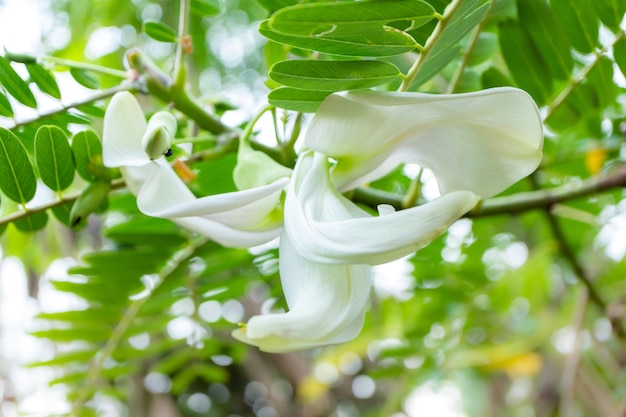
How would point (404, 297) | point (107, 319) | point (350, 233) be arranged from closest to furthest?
1. point (350, 233)
2. point (107, 319)
3. point (404, 297)

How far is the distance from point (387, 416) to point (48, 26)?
2.98 ft

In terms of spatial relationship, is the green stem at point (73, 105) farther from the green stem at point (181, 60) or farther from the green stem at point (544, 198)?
the green stem at point (544, 198)

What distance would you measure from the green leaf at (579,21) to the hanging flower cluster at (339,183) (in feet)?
0.52

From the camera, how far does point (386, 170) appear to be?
1.08 ft

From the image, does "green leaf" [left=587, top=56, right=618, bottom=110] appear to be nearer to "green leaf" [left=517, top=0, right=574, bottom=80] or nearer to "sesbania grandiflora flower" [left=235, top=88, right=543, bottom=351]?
"green leaf" [left=517, top=0, right=574, bottom=80]

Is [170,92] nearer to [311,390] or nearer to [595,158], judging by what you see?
[595,158]

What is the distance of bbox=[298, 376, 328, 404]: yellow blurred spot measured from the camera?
1275 mm

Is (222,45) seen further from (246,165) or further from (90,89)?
(246,165)

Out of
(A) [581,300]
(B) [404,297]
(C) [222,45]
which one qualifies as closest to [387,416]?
(B) [404,297]

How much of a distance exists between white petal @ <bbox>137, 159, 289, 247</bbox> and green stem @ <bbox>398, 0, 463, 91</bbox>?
69 mm

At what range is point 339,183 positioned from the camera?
314 millimetres

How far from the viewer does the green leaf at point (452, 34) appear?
0.29m

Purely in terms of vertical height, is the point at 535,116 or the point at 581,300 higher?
the point at 535,116

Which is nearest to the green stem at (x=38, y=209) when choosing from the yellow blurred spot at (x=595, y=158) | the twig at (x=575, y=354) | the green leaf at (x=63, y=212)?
the green leaf at (x=63, y=212)
